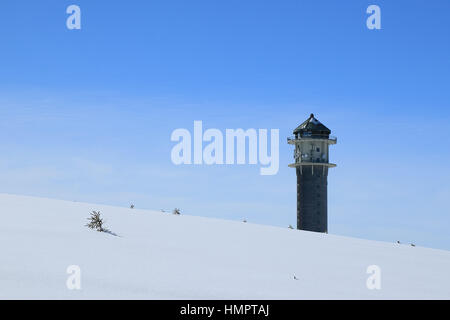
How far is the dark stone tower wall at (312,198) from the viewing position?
55750 millimetres

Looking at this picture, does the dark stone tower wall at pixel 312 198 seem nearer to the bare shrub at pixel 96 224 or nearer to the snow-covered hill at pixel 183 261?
the snow-covered hill at pixel 183 261

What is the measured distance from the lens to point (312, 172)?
56531mm

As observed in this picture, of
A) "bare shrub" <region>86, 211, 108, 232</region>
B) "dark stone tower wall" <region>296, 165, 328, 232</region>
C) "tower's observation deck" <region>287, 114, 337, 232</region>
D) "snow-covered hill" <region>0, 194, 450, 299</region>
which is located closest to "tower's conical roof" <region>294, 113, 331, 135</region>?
"tower's observation deck" <region>287, 114, 337, 232</region>

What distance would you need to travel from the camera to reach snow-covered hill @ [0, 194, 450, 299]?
476 inches

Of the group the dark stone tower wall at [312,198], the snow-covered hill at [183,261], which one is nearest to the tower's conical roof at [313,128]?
the dark stone tower wall at [312,198]

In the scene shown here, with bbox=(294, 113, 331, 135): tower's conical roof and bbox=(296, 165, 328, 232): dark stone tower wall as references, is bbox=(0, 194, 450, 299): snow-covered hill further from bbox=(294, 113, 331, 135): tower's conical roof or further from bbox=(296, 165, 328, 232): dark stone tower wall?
bbox=(294, 113, 331, 135): tower's conical roof

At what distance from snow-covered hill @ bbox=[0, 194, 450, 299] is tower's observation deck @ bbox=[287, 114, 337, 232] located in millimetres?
30319

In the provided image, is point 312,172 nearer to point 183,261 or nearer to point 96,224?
point 96,224

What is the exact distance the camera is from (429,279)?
57.1 feet

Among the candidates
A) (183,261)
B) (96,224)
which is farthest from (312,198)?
(183,261)

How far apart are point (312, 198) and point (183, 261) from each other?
41.5m

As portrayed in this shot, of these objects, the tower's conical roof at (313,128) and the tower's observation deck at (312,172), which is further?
the tower's conical roof at (313,128)
